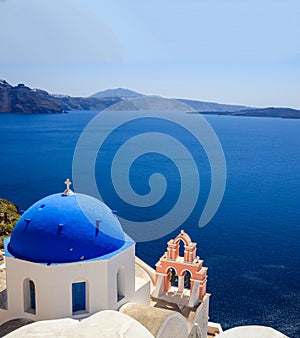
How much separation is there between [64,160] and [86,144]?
873 cm

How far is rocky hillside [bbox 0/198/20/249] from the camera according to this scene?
24984 millimetres

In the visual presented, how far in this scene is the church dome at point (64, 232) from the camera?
34.6 ft

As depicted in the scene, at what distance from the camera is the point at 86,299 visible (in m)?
10.9

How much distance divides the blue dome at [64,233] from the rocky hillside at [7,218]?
44.5ft

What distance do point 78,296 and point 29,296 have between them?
4.35 feet

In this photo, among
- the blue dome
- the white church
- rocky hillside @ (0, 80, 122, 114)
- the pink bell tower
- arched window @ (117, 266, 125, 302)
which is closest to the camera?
the white church

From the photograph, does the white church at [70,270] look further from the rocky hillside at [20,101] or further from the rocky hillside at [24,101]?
the rocky hillside at [20,101]

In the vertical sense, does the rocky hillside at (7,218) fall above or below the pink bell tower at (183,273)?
below

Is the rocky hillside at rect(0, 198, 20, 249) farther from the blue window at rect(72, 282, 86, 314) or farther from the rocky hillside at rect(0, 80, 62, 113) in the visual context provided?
the rocky hillside at rect(0, 80, 62, 113)

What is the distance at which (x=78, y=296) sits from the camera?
10844 millimetres

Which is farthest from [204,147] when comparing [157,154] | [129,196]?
[129,196]

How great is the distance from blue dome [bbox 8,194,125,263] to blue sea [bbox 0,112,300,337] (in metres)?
13.3

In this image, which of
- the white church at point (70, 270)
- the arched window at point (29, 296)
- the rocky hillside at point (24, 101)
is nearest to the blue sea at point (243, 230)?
the white church at point (70, 270)

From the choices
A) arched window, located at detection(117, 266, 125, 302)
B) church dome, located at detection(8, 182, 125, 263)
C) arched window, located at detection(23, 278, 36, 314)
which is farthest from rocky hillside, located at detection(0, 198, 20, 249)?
→ arched window, located at detection(117, 266, 125, 302)
